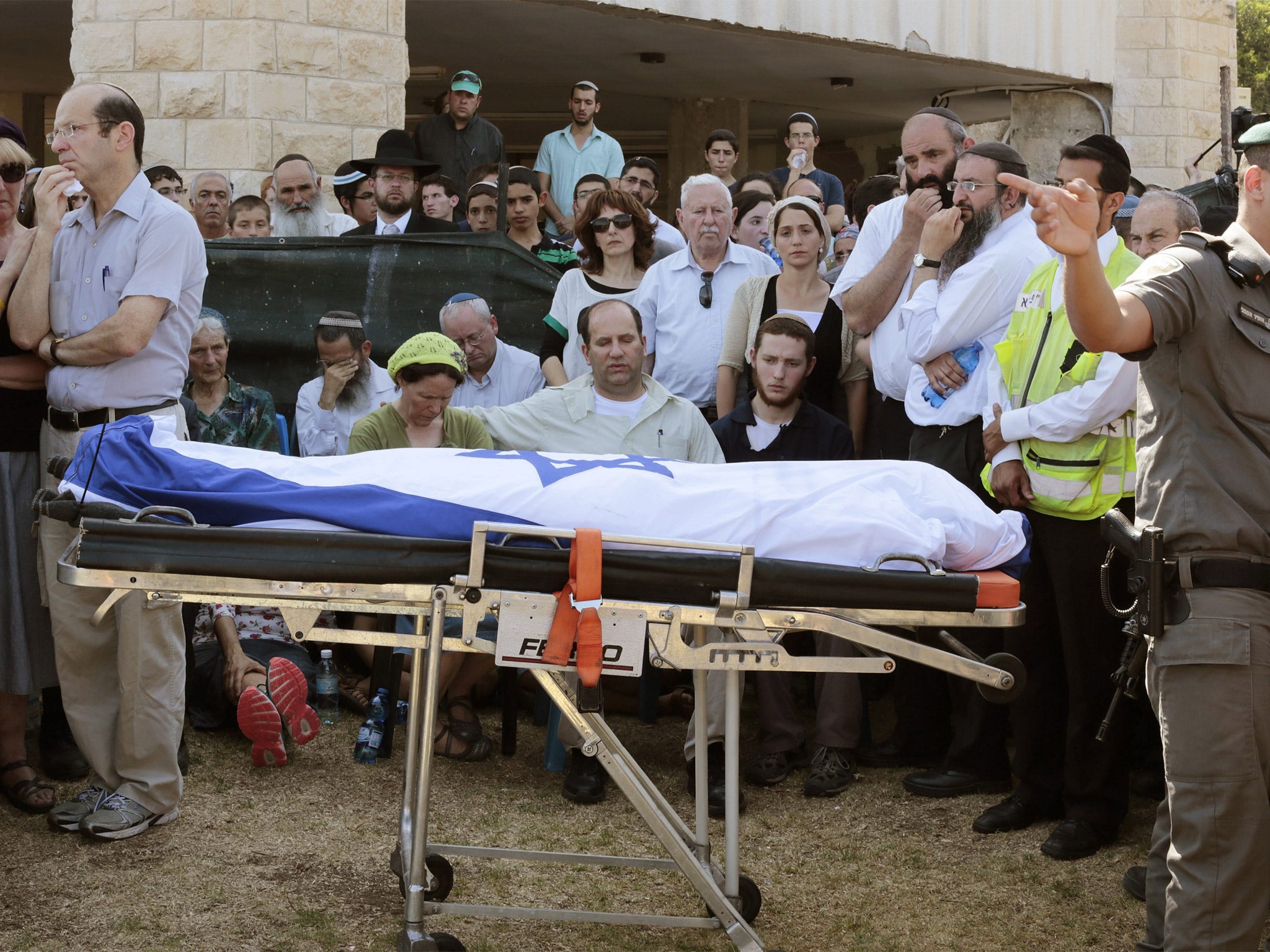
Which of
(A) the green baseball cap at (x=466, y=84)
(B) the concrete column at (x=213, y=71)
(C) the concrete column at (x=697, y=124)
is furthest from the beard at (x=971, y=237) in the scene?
(C) the concrete column at (x=697, y=124)

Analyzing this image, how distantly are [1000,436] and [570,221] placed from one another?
18.1 feet

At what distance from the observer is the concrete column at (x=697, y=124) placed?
15.8m

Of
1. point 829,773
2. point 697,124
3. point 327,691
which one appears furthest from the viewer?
point 697,124

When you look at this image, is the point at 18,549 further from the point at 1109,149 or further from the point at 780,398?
the point at 1109,149

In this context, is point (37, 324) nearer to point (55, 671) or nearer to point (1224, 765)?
point (55, 671)

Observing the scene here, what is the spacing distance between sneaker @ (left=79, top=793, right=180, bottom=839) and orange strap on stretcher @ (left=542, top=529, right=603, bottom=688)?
1980 millimetres

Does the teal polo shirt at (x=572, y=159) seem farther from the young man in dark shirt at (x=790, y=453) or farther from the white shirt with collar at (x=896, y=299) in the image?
the young man in dark shirt at (x=790, y=453)

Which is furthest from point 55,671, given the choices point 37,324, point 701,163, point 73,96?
point 701,163

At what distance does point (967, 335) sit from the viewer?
4.49 metres

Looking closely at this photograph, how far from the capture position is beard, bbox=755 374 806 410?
16.3ft

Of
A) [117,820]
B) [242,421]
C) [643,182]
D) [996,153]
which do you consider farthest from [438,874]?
[643,182]

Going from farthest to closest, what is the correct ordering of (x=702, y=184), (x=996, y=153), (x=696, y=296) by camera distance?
(x=702, y=184) < (x=696, y=296) < (x=996, y=153)

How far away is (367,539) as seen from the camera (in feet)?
9.09

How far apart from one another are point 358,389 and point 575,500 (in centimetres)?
325
